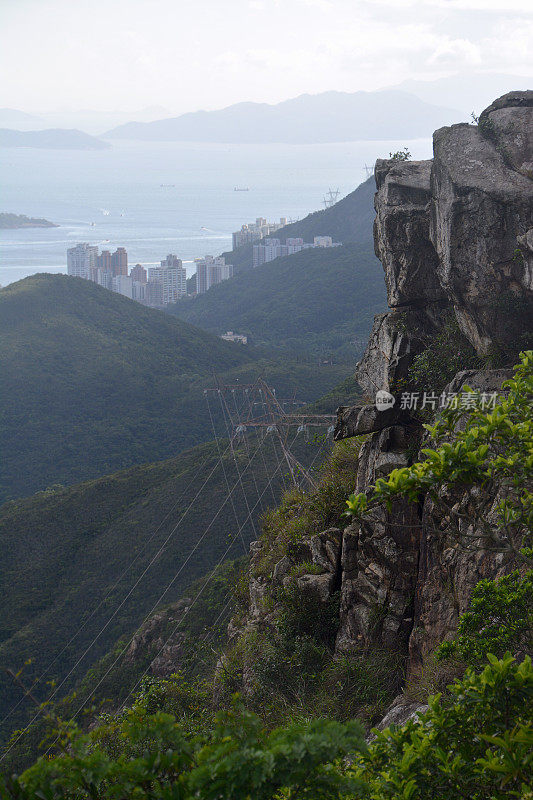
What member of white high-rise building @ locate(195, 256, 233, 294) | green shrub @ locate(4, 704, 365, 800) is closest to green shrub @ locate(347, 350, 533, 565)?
green shrub @ locate(4, 704, 365, 800)

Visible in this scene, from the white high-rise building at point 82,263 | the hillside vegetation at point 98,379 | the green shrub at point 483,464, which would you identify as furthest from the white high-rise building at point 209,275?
the green shrub at point 483,464

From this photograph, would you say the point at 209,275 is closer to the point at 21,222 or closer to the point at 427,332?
the point at 21,222

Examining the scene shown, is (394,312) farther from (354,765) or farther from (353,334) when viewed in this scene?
(353,334)

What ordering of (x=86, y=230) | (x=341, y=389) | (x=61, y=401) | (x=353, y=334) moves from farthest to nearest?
(x=86, y=230)
(x=353, y=334)
(x=61, y=401)
(x=341, y=389)

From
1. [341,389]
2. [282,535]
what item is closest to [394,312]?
[282,535]

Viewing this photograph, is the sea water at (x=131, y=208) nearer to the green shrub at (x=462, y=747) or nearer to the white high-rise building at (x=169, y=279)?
the white high-rise building at (x=169, y=279)
